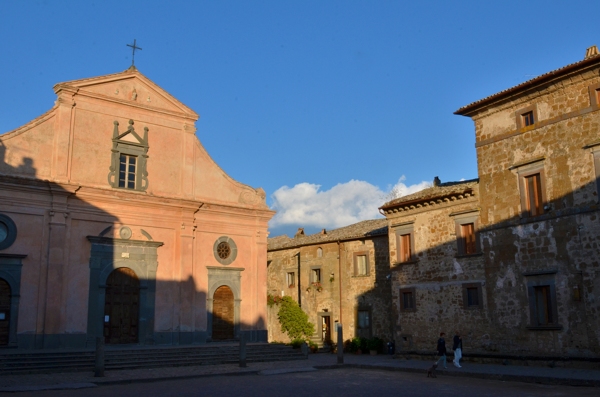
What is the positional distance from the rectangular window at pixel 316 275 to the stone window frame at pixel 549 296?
15.2m

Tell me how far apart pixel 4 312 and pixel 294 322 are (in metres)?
15.9

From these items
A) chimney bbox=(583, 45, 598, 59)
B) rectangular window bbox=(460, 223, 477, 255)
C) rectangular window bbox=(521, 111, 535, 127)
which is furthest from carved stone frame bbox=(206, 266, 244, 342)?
chimney bbox=(583, 45, 598, 59)

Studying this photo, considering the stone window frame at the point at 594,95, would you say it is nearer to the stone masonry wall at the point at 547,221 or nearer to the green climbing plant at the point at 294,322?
the stone masonry wall at the point at 547,221

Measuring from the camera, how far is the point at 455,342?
2136cm

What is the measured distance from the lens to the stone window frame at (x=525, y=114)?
21.9 m

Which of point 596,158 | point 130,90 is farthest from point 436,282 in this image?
point 130,90

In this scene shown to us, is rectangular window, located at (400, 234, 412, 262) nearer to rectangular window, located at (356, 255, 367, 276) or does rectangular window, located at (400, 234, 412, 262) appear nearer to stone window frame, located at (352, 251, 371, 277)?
stone window frame, located at (352, 251, 371, 277)

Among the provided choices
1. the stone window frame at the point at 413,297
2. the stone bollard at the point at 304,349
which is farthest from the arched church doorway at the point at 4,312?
the stone window frame at the point at 413,297

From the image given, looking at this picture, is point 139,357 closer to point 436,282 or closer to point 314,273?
point 436,282

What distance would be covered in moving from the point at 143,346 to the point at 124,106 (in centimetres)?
1014

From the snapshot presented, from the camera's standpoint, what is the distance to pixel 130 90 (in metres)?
25.9

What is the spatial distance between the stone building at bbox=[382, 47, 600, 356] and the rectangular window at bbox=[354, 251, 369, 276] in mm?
5784

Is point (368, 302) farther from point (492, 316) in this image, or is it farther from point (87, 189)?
point (87, 189)

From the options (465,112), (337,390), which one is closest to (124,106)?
(465,112)
